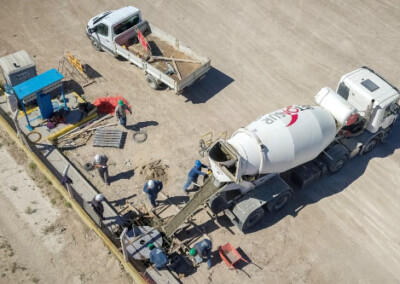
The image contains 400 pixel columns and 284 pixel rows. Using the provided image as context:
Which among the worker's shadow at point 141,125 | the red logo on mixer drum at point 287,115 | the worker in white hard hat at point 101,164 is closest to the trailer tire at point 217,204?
the red logo on mixer drum at point 287,115

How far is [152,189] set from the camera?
17453 millimetres

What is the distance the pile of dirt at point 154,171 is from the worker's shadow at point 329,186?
4.54 meters

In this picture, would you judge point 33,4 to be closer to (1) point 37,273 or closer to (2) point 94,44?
(2) point 94,44

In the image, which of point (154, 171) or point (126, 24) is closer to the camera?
point (154, 171)

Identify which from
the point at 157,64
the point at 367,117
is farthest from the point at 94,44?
the point at 367,117

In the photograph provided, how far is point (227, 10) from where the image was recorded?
28.8 m

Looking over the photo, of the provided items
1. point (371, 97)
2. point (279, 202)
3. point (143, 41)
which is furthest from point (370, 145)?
point (143, 41)

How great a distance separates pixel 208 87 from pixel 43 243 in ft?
37.6

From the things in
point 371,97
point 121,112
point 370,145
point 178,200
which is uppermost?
point 121,112

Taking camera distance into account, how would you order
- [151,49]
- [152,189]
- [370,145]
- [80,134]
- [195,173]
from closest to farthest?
[152,189] < [195,173] < [370,145] < [80,134] < [151,49]

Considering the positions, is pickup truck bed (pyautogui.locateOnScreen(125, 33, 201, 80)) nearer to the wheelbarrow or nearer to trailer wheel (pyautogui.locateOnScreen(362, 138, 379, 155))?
trailer wheel (pyautogui.locateOnScreen(362, 138, 379, 155))

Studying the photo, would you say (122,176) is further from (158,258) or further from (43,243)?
(158,258)

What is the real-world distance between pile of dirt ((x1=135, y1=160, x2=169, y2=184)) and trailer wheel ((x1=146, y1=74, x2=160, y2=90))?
494cm

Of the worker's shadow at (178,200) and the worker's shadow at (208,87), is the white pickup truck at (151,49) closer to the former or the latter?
the worker's shadow at (208,87)
